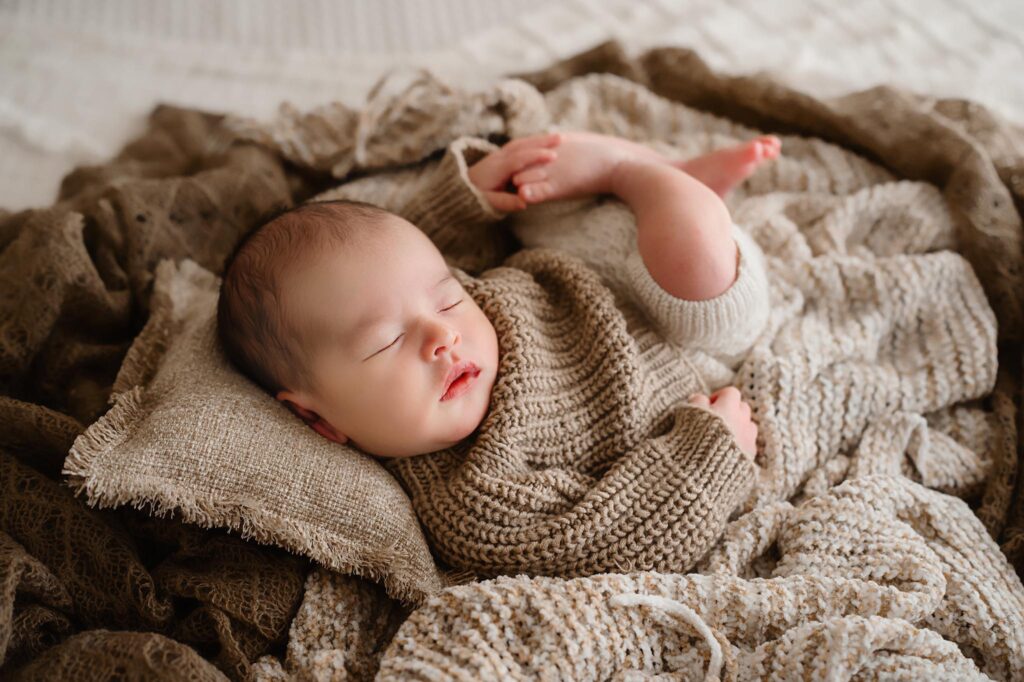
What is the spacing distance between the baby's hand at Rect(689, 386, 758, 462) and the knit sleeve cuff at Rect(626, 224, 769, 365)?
0.24 ft

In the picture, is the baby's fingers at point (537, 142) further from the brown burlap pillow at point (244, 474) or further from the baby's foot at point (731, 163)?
the brown burlap pillow at point (244, 474)

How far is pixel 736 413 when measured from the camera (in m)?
1.04

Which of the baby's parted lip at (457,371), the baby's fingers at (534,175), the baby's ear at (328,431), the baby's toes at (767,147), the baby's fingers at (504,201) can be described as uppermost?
the baby's toes at (767,147)

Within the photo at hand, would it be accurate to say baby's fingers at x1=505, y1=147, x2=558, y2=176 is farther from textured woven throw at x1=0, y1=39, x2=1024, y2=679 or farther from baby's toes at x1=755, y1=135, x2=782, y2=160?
baby's toes at x1=755, y1=135, x2=782, y2=160

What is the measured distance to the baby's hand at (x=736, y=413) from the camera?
3.33 ft

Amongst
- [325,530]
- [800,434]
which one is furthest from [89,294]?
[800,434]

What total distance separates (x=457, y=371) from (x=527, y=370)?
0.10 meters

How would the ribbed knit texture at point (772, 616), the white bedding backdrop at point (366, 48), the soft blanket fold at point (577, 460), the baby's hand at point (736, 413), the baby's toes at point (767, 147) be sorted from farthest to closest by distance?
1. the white bedding backdrop at point (366, 48)
2. the baby's toes at point (767, 147)
3. the baby's hand at point (736, 413)
4. the soft blanket fold at point (577, 460)
5. the ribbed knit texture at point (772, 616)

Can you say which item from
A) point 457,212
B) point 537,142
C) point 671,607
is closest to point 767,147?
point 537,142

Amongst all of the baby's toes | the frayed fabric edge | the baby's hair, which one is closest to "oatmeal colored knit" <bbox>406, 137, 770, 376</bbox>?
the baby's toes

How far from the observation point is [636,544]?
2.97 feet

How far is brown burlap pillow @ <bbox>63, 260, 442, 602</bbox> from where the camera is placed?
0.86m

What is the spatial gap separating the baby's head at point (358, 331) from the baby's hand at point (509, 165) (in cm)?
25

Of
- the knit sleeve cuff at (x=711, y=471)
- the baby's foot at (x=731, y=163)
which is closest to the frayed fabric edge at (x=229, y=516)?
the knit sleeve cuff at (x=711, y=471)
